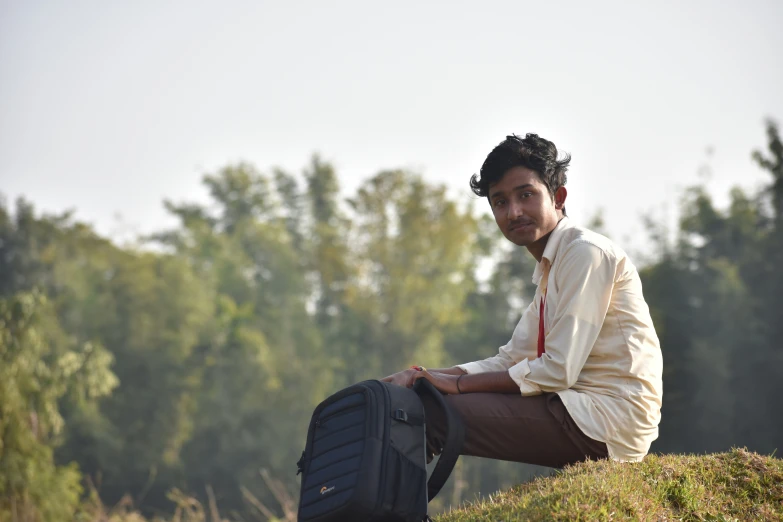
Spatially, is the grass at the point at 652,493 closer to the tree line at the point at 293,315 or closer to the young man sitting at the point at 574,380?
the young man sitting at the point at 574,380

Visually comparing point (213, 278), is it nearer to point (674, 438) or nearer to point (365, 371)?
point (365, 371)

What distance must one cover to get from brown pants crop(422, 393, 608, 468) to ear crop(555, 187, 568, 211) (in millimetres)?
995

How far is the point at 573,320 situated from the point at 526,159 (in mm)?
867

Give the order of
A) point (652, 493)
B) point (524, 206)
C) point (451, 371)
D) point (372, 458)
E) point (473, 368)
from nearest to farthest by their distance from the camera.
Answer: point (372, 458) < point (652, 493) < point (524, 206) < point (451, 371) < point (473, 368)

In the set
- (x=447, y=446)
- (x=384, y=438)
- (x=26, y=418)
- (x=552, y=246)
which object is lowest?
(x=26, y=418)

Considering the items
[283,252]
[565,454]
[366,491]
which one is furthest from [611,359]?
[283,252]

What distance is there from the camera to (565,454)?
3.79 m

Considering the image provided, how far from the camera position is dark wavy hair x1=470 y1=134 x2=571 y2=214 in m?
4.00

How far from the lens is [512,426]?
366cm

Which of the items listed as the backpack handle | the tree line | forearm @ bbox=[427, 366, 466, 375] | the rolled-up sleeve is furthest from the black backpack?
the tree line

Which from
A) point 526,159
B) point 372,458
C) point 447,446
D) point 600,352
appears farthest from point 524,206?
point 372,458

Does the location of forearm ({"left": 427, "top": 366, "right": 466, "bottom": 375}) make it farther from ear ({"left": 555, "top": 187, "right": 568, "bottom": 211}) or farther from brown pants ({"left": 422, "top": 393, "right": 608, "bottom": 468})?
ear ({"left": 555, "top": 187, "right": 568, "bottom": 211})

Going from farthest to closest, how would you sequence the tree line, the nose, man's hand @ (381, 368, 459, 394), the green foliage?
the tree line, the green foliage, the nose, man's hand @ (381, 368, 459, 394)

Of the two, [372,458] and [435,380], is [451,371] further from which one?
[372,458]
